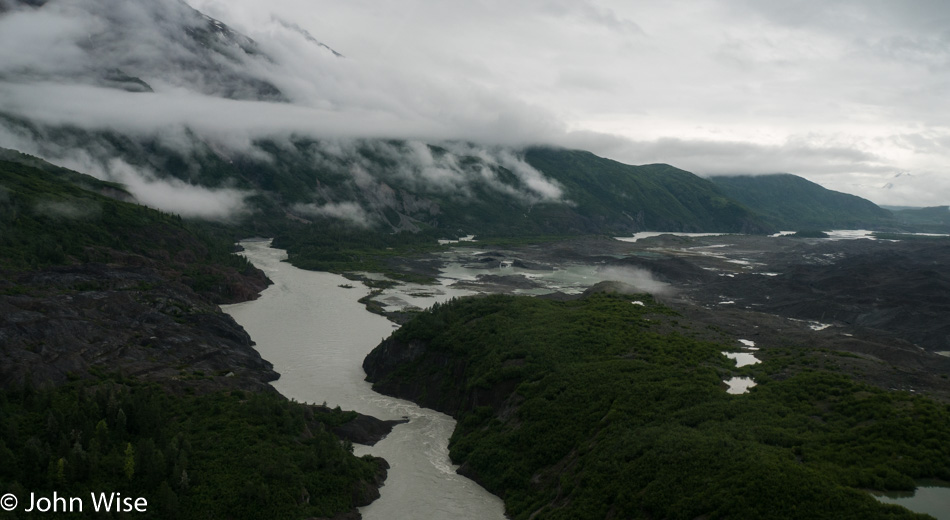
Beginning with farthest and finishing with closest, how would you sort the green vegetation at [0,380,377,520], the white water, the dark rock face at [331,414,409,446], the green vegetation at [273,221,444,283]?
the green vegetation at [273,221,444,283]
the dark rock face at [331,414,409,446]
the white water
the green vegetation at [0,380,377,520]

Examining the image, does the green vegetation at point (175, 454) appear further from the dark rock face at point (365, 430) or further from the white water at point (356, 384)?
the dark rock face at point (365, 430)

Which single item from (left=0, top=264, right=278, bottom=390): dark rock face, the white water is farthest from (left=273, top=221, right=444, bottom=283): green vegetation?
(left=0, top=264, right=278, bottom=390): dark rock face

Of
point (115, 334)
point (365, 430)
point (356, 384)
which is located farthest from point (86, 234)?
point (365, 430)

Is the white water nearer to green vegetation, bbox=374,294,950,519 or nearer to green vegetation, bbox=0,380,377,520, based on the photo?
green vegetation, bbox=374,294,950,519

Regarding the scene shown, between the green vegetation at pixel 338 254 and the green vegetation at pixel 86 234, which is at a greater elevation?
the green vegetation at pixel 86 234

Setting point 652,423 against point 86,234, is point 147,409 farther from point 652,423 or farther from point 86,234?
point 86,234

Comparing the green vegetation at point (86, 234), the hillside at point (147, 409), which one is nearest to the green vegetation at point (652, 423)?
the hillside at point (147, 409)
